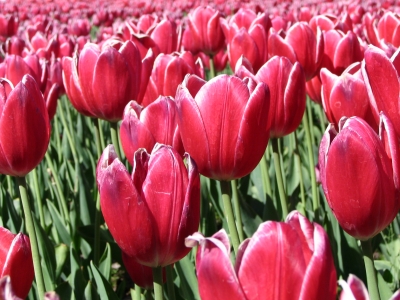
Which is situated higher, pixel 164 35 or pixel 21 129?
pixel 21 129

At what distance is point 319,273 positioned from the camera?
63 centimetres

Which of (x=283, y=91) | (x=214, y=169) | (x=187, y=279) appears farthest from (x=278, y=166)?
(x=214, y=169)

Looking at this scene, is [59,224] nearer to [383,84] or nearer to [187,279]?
[187,279]

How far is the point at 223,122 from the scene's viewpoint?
112cm

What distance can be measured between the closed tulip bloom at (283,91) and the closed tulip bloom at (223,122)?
32 cm

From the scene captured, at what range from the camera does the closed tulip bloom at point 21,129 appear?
48.8 inches

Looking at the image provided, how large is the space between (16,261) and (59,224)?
4.12ft

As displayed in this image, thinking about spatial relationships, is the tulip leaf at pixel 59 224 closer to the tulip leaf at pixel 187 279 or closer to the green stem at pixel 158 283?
the tulip leaf at pixel 187 279

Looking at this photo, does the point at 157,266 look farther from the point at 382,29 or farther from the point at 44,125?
the point at 382,29

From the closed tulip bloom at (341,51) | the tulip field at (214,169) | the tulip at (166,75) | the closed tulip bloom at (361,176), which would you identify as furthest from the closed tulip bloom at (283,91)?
the closed tulip bloom at (341,51)

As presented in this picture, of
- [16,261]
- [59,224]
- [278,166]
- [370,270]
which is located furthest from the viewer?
[59,224]

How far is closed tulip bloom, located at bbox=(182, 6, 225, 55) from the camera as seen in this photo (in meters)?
2.98

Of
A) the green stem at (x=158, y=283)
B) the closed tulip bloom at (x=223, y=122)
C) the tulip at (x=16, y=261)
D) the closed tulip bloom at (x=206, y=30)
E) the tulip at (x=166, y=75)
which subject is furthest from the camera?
the closed tulip bloom at (x=206, y=30)

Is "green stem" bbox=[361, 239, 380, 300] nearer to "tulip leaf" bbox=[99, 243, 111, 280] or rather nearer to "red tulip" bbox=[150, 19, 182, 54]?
"tulip leaf" bbox=[99, 243, 111, 280]
